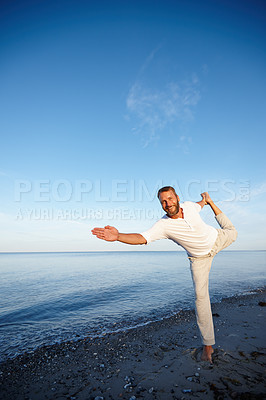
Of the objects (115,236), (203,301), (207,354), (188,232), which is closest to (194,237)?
(188,232)

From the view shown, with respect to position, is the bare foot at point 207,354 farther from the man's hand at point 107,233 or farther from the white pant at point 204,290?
the man's hand at point 107,233

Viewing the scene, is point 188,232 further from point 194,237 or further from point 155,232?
point 155,232

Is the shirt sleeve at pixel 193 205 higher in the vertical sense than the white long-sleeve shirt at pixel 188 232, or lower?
higher

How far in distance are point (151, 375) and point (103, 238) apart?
2.98 meters

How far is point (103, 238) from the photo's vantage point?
3678mm

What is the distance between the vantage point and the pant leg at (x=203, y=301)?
4105 mm

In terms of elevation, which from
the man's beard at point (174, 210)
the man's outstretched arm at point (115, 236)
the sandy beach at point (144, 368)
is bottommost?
the sandy beach at point (144, 368)

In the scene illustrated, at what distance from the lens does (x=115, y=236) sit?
382cm

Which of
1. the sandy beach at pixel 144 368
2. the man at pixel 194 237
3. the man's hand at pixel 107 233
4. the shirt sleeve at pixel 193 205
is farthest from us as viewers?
the shirt sleeve at pixel 193 205

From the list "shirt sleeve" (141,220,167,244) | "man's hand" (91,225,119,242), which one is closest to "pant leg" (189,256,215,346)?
"shirt sleeve" (141,220,167,244)

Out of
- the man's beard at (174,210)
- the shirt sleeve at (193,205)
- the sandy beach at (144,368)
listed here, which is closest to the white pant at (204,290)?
the sandy beach at (144,368)

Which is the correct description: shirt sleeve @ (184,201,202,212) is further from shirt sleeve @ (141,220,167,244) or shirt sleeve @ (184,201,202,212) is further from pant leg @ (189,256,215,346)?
pant leg @ (189,256,215,346)

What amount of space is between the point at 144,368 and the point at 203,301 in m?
1.98

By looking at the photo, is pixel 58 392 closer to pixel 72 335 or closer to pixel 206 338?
pixel 206 338
